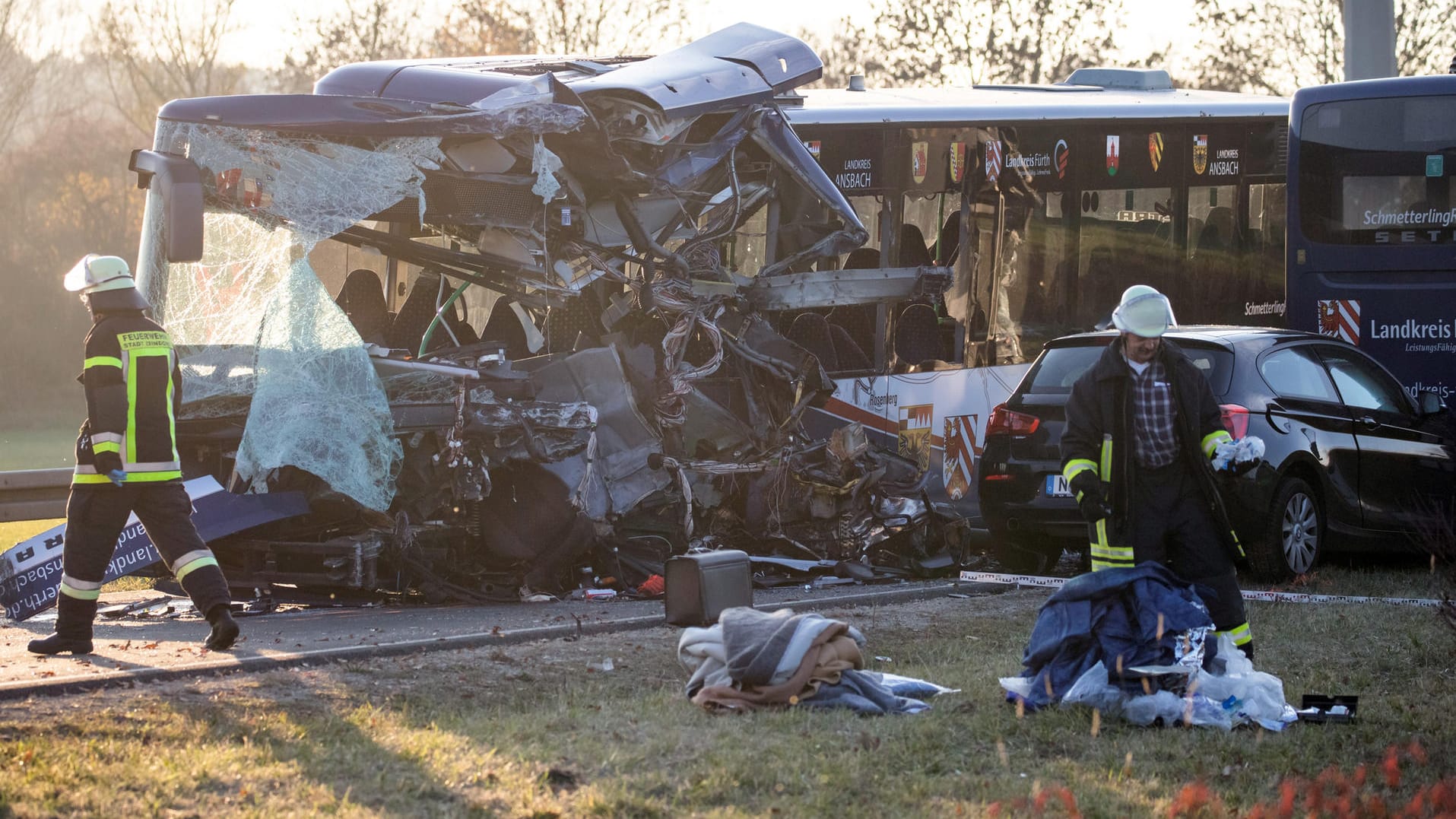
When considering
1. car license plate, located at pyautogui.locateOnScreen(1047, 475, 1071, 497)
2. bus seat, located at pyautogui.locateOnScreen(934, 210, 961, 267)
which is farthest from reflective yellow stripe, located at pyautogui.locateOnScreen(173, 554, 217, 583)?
bus seat, located at pyautogui.locateOnScreen(934, 210, 961, 267)

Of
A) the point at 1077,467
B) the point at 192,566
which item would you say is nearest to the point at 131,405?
the point at 192,566

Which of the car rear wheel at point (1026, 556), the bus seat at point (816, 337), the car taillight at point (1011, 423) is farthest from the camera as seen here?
the bus seat at point (816, 337)

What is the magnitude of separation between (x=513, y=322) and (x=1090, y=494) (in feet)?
16.6

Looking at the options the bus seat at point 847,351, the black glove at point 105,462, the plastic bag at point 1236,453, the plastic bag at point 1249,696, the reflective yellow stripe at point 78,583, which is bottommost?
the plastic bag at point 1249,696

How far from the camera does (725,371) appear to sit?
11570 mm

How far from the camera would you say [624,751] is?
556 centimetres

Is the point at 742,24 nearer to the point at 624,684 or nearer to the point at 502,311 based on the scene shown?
the point at 502,311

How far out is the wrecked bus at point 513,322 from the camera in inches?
374

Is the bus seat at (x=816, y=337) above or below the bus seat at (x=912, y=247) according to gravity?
below

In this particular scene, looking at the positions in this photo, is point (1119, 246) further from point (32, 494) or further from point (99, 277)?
point (32, 494)

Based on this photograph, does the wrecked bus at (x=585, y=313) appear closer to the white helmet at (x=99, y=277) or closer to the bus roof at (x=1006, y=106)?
the bus roof at (x=1006, y=106)

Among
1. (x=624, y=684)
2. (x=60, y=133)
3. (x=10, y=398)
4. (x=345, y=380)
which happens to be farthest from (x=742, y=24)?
(x=60, y=133)

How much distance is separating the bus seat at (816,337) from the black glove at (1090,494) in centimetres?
566

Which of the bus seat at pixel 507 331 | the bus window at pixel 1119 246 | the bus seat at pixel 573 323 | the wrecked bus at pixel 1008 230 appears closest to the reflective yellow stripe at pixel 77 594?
the bus seat at pixel 507 331
